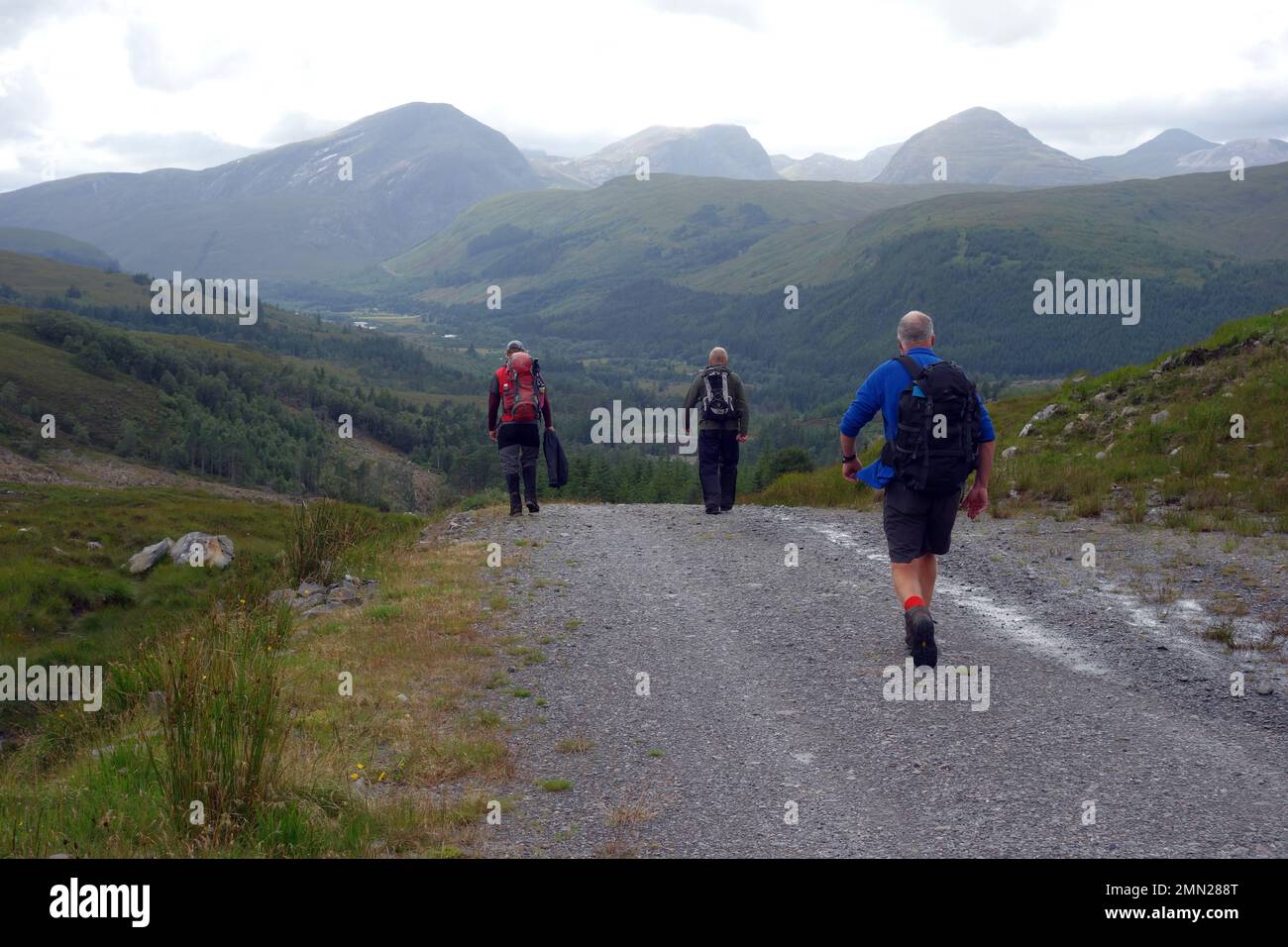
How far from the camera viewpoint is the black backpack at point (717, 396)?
17.4 metres

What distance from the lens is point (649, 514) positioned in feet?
63.4

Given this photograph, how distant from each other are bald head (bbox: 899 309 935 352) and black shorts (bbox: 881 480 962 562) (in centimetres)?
121

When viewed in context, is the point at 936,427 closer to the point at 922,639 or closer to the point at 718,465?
the point at 922,639

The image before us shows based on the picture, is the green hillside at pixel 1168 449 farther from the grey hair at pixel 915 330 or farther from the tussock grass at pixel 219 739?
the tussock grass at pixel 219 739

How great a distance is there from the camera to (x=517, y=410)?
17.2 m

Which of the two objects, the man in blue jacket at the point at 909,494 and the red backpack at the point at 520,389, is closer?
the man in blue jacket at the point at 909,494

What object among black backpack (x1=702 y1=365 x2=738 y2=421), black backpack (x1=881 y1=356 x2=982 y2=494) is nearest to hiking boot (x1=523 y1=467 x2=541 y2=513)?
black backpack (x1=702 y1=365 x2=738 y2=421)

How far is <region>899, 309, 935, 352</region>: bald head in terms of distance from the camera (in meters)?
8.59

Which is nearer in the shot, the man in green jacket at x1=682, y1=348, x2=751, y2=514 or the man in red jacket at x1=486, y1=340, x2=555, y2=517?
the man in red jacket at x1=486, y1=340, x2=555, y2=517

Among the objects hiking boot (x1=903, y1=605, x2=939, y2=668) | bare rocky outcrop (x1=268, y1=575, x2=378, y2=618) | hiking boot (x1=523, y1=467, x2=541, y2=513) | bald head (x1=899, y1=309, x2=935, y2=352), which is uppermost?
bald head (x1=899, y1=309, x2=935, y2=352)

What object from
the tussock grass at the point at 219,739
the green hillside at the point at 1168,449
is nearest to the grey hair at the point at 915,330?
the tussock grass at the point at 219,739

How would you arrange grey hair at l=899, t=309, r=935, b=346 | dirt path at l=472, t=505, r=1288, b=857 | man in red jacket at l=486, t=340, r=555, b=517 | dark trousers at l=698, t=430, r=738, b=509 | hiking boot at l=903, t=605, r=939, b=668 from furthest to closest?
dark trousers at l=698, t=430, r=738, b=509
man in red jacket at l=486, t=340, r=555, b=517
grey hair at l=899, t=309, r=935, b=346
hiking boot at l=903, t=605, r=939, b=668
dirt path at l=472, t=505, r=1288, b=857

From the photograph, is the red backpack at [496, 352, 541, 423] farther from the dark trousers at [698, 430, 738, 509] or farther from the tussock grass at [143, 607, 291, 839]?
the tussock grass at [143, 607, 291, 839]
